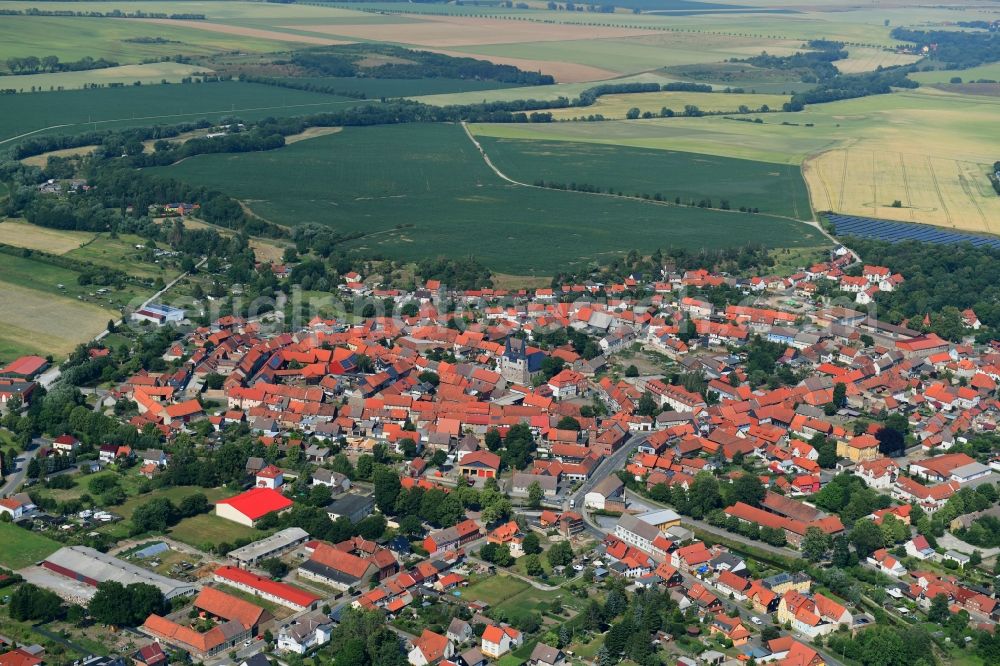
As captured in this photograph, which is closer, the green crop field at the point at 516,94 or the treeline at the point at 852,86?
the green crop field at the point at 516,94

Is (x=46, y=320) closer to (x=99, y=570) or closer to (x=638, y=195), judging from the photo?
(x=99, y=570)

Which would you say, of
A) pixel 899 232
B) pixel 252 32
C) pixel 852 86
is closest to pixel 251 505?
pixel 899 232

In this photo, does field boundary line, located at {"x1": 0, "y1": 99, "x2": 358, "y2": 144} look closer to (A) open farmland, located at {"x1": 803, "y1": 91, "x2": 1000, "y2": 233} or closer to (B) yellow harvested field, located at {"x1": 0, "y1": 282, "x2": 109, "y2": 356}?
(B) yellow harvested field, located at {"x1": 0, "y1": 282, "x2": 109, "y2": 356}

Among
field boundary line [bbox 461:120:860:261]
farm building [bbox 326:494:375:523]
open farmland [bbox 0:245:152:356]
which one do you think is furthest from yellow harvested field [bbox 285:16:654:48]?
farm building [bbox 326:494:375:523]

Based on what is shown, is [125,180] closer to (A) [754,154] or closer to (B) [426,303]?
(B) [426,303]

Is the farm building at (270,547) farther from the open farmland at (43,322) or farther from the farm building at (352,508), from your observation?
the open farmland at (43,322)

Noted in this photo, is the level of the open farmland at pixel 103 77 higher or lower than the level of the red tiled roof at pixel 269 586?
higher

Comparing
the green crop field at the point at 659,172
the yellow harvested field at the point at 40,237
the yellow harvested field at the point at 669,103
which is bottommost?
the yellow harvested field at the point at 40,237

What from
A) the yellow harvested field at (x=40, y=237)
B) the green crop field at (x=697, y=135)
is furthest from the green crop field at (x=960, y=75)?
the yellow harvested field at (x=40, y=237)
